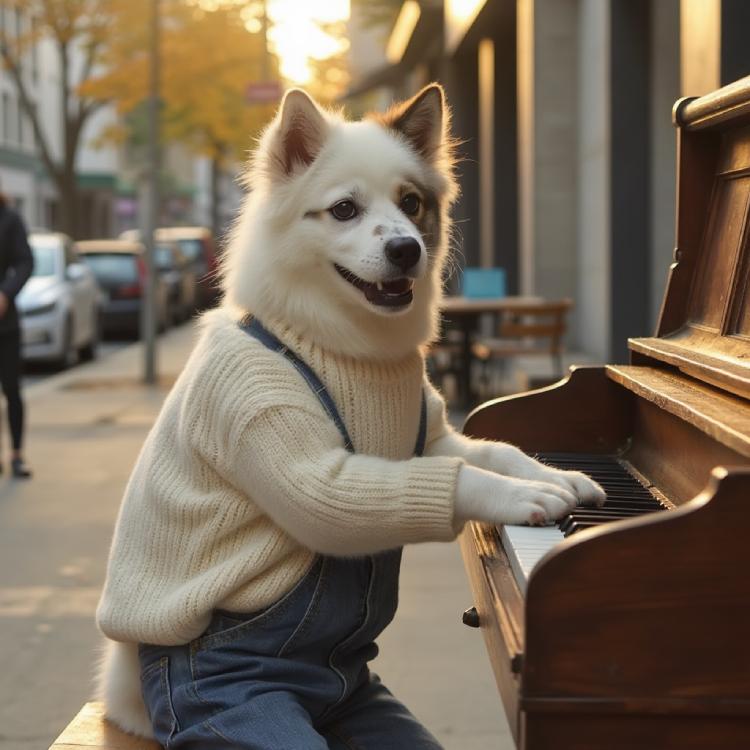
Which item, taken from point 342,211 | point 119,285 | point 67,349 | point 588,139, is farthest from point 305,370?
point 119,285

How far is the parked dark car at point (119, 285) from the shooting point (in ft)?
78.5

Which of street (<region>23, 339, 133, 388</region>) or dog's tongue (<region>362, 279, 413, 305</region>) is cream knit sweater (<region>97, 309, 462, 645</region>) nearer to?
dog's tongue (<region>362, 279, 413, 305</region>)

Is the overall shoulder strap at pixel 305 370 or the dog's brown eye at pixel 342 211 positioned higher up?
the dog's brown eye at pixel 342 211

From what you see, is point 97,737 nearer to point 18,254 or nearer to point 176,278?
point 18,254

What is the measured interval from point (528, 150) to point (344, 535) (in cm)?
1178

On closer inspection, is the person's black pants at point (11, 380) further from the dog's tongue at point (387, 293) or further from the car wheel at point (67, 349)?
the car wheel at point (67, 349)

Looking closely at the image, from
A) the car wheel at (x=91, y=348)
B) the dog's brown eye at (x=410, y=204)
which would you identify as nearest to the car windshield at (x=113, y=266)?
the car wheel at (x=91, y=348)

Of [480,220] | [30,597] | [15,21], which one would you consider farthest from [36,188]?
[30,597]

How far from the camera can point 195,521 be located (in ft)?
8.96

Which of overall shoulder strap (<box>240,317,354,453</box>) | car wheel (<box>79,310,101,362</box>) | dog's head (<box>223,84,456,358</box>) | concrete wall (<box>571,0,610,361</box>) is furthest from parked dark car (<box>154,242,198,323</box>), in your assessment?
overall shoulder strap (<box>240,317,354,453</box>)

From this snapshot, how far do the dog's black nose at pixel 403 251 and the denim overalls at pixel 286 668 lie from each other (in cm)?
28

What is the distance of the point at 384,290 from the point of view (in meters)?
2.72

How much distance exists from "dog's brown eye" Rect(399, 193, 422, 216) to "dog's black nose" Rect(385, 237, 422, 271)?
155mm

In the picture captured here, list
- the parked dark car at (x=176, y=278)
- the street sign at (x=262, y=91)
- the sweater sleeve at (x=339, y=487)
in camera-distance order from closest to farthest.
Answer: the sweater sleeve at (x=339, y=487) → the street sign at (x=262, y=91) → the parked dark car at (x=176, y=278)
